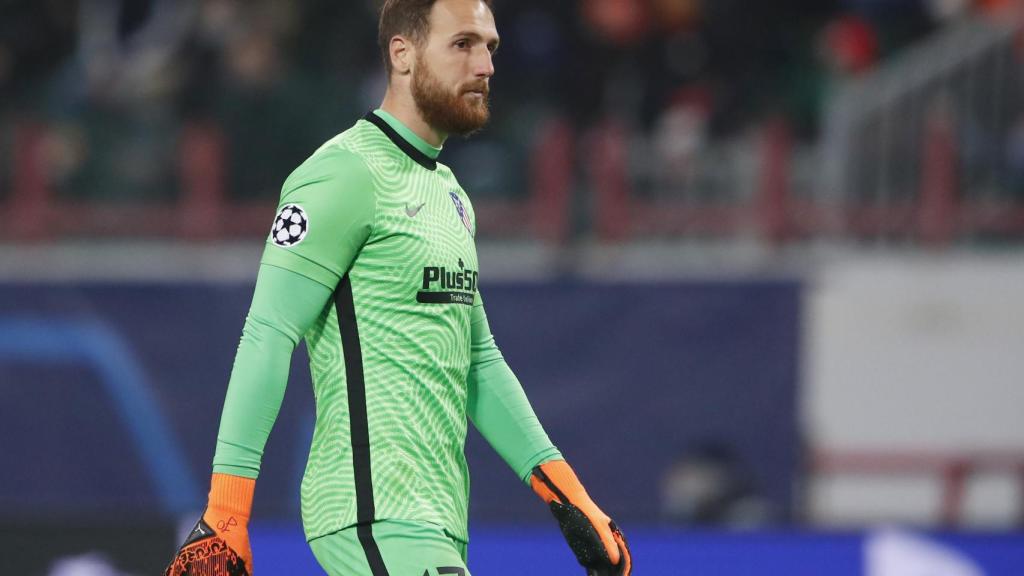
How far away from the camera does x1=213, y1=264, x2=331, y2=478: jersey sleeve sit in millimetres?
2889

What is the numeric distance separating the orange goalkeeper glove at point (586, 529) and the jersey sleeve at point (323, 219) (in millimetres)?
716

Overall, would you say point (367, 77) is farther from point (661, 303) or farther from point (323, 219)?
point (323, 219)

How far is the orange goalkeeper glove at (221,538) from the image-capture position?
2791 mm

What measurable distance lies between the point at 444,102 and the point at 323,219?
397mm

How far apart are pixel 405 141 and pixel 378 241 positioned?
0.84 feet

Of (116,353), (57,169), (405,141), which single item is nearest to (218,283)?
(116,353)

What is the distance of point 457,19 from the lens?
3148 mm

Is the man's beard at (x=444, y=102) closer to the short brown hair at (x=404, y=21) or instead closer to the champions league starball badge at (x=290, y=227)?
the short brown hair at (x=404, y=21)

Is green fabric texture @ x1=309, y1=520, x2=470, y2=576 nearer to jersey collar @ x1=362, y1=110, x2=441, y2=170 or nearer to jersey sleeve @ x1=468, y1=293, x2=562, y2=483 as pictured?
jersey sleeve @ x1=468, y1=293, x2=562, y2=483

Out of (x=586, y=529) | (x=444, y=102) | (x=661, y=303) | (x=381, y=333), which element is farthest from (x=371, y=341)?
(x=661, y=303)

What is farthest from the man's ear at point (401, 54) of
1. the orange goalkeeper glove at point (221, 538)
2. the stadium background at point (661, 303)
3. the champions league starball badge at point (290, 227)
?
the stadium background at point (661, 303)

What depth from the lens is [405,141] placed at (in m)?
3.17

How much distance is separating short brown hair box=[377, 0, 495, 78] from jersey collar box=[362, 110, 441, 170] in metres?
0.10

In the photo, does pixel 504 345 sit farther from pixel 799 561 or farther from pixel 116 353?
pixel 799 561
